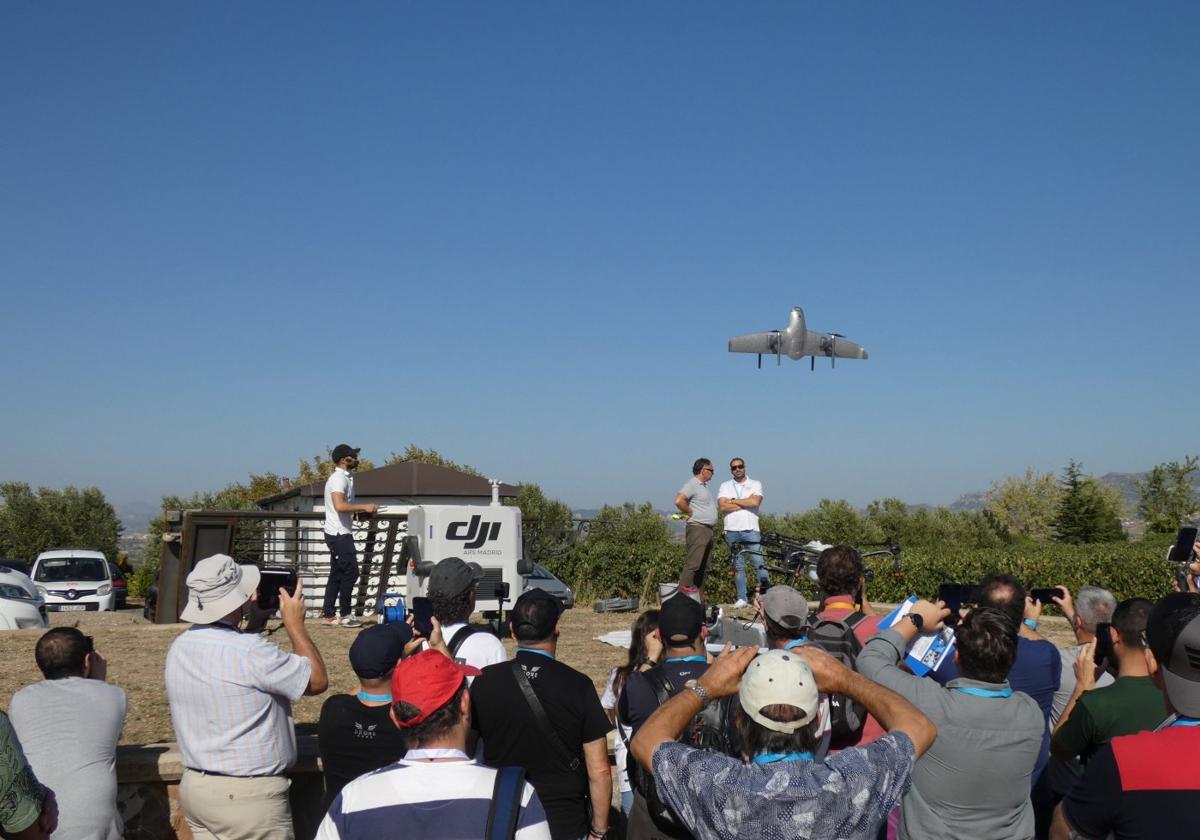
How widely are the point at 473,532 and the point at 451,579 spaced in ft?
17.2

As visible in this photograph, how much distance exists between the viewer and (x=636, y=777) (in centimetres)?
347

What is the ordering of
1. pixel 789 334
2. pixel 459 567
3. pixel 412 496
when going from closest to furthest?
pixel 459 567, pixel 789 334, pixel 412 496

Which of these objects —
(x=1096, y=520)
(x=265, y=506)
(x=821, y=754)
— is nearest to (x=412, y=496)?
(x=265, y=506)

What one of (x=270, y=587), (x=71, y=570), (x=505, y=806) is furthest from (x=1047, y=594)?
(x=71, y=570)

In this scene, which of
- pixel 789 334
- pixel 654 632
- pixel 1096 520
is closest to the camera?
pixel 654 632

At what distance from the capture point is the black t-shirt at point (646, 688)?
385cm

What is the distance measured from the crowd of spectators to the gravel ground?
2.23 meters

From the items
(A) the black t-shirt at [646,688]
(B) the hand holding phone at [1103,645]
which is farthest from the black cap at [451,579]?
(B) the hand holding phone at [1103,645]

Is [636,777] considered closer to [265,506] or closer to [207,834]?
[207,834]

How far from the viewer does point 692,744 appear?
3.02 metres

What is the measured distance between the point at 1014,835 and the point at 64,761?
12.3 ft

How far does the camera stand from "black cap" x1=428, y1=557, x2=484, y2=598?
493 cm

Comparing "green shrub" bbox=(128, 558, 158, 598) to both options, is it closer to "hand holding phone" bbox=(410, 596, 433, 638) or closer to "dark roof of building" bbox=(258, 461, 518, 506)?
"dark roof of building" bbox=(258, 461, 518, 506)

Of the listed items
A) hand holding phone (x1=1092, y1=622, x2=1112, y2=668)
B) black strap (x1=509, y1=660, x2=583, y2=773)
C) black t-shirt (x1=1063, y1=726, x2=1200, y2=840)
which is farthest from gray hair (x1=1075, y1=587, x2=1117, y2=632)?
black strap (x1=509, y1=660, x2=583, y2=773)
